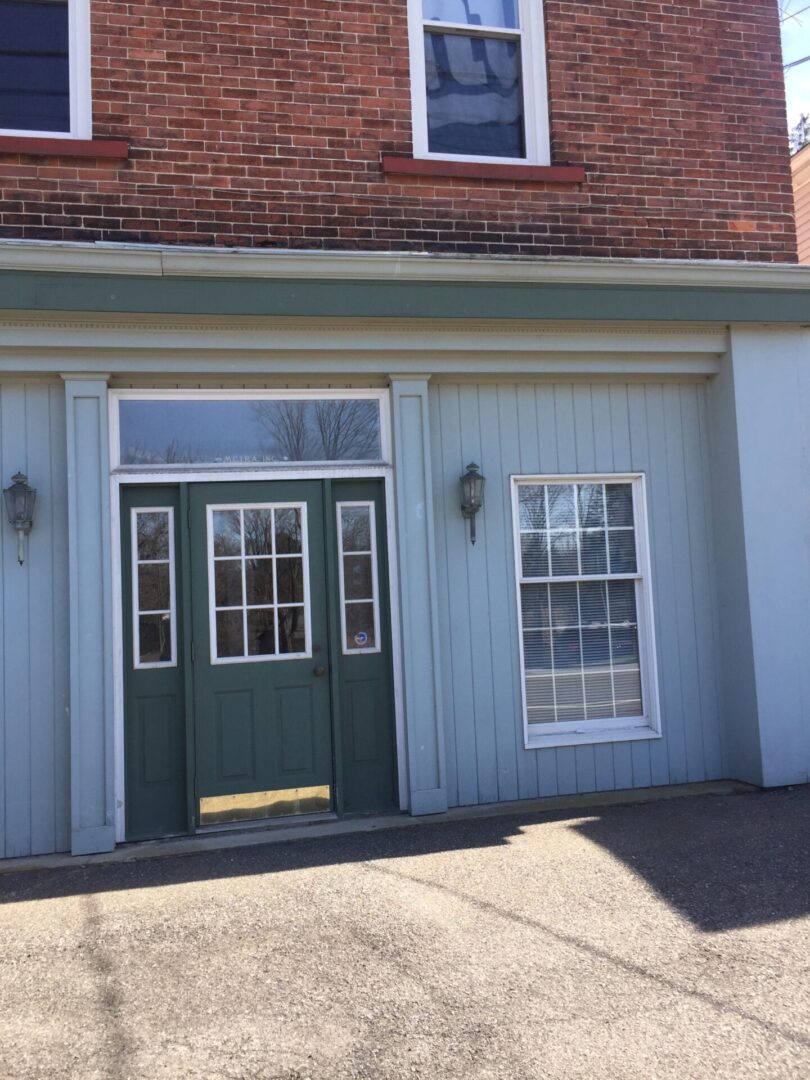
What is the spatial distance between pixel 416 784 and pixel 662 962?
2405 mm

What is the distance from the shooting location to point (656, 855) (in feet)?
16.3

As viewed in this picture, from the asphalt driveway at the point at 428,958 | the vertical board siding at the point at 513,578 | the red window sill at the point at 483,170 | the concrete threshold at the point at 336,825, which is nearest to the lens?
the asphalt driveway at the point at 428,958

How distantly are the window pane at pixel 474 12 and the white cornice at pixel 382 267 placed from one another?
196 cm

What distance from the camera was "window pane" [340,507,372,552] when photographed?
20.2 ft

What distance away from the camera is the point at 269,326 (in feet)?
19.2

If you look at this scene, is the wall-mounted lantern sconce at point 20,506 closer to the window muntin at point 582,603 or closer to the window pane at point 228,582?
the window pane at point 228,582

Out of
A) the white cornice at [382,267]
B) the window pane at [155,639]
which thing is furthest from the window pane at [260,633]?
the white cornice at [382,267]

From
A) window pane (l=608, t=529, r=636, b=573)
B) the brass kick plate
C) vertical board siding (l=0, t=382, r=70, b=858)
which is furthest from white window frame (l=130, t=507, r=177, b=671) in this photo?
window pane (l=608, t=529, r=636, b=573)

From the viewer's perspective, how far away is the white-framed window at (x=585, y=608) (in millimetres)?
6410

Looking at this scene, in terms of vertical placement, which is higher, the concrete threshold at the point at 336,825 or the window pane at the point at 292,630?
the window pane at the point at 292,630

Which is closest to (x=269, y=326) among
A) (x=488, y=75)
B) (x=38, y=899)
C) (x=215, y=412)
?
(x=215, y=412)

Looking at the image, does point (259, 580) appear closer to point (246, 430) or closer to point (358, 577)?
point (358, 577)

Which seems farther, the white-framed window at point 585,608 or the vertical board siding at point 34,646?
the white-framed window at point 585,608

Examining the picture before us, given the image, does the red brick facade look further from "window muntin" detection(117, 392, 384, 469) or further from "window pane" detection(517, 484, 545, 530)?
"window pane" detection(517, 484, 545, 530)
